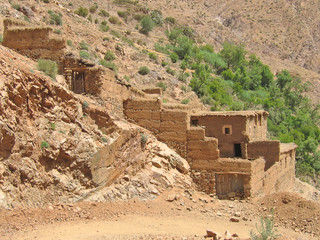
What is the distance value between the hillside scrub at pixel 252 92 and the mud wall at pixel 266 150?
12623 mm

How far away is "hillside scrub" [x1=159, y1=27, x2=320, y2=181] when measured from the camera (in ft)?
105

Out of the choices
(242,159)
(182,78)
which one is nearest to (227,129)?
(242,159)

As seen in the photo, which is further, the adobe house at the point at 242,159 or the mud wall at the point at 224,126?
the mud wall at the point at 224,126

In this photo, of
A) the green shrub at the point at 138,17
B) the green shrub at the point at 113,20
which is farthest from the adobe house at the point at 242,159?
the green shrub at the point at 138,17

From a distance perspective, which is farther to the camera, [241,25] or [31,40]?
[241,25]

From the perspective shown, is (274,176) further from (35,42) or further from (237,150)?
(35,42)

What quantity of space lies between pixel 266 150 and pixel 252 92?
23.7 metres

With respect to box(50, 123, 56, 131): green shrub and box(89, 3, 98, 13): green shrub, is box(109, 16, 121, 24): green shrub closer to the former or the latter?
box(89, 3, 98, 13): green shrub

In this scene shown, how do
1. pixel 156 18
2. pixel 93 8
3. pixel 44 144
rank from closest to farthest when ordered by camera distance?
pixel 44 144 < pixel 93 8 < pixel 156 18

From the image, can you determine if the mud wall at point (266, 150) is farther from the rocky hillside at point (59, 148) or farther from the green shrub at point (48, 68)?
the green shrub at point (48, 68)

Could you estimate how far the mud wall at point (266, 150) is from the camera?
56.2ft

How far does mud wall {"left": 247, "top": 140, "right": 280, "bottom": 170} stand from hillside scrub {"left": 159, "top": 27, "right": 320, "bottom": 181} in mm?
12623

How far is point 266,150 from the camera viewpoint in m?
17.2

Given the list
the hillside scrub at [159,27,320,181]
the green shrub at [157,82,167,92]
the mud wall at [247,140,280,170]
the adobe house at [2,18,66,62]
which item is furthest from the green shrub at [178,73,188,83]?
the adobe house at [2,18,66,62]
